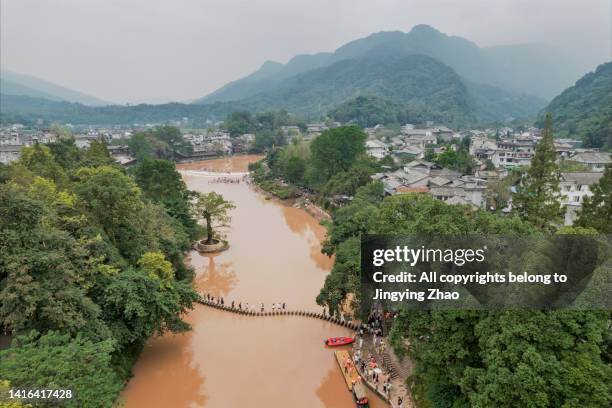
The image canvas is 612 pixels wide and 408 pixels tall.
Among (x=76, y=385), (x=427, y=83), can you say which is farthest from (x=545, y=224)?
(x=427, y=83)

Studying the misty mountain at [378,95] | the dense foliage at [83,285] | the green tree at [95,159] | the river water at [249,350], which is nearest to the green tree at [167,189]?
the river water at [249,350]

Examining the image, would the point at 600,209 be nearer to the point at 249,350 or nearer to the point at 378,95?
the point at 249,350

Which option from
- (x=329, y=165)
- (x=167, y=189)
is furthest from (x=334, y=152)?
(x=167, y=189)

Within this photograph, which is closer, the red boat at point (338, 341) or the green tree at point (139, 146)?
the red boat at point (338, 341)

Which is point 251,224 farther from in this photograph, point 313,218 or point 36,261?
point 36,261

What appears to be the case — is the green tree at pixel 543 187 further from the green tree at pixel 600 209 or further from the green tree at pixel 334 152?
the green tree at pixel 334 152

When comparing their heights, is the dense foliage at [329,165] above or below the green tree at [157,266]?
above
